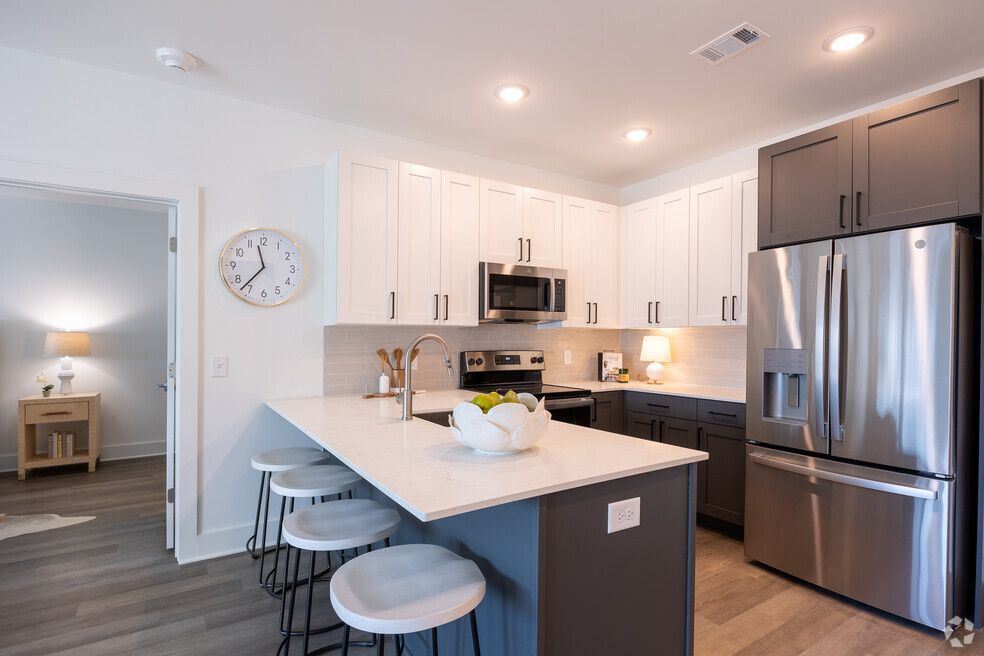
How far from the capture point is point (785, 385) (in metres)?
2.75

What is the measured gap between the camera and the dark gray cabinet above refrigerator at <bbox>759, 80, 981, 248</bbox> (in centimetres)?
228

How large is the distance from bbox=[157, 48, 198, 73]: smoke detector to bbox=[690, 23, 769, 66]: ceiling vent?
247 cm

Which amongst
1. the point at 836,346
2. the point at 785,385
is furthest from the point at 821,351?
the point at 785,385

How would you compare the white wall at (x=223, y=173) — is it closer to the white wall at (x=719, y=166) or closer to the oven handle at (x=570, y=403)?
the oven handle at (x=570, y=403)

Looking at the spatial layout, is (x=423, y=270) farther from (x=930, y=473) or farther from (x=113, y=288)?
(x=113, y=288)

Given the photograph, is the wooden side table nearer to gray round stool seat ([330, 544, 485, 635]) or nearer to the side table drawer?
the side table drawer

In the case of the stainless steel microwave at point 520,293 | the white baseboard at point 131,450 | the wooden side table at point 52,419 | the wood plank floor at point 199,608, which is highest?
the stainless steel microwave at point 520,293

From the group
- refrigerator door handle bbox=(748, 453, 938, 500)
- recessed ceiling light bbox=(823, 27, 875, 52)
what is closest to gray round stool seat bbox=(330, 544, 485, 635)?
refrigerator door handle bbox=(748, 453, 938, 500)

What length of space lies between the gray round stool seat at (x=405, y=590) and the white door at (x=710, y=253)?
275 cm

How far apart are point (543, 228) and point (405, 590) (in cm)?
297

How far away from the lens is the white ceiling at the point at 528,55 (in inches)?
86.0

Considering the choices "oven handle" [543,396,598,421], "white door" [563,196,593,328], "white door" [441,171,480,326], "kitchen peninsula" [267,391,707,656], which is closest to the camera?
"kitchen peninsula" [267,391,707,656]

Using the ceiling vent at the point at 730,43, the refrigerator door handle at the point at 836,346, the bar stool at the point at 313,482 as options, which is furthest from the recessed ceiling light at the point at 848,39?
the bar stool at the point at 313,482

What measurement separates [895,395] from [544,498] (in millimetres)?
1927
